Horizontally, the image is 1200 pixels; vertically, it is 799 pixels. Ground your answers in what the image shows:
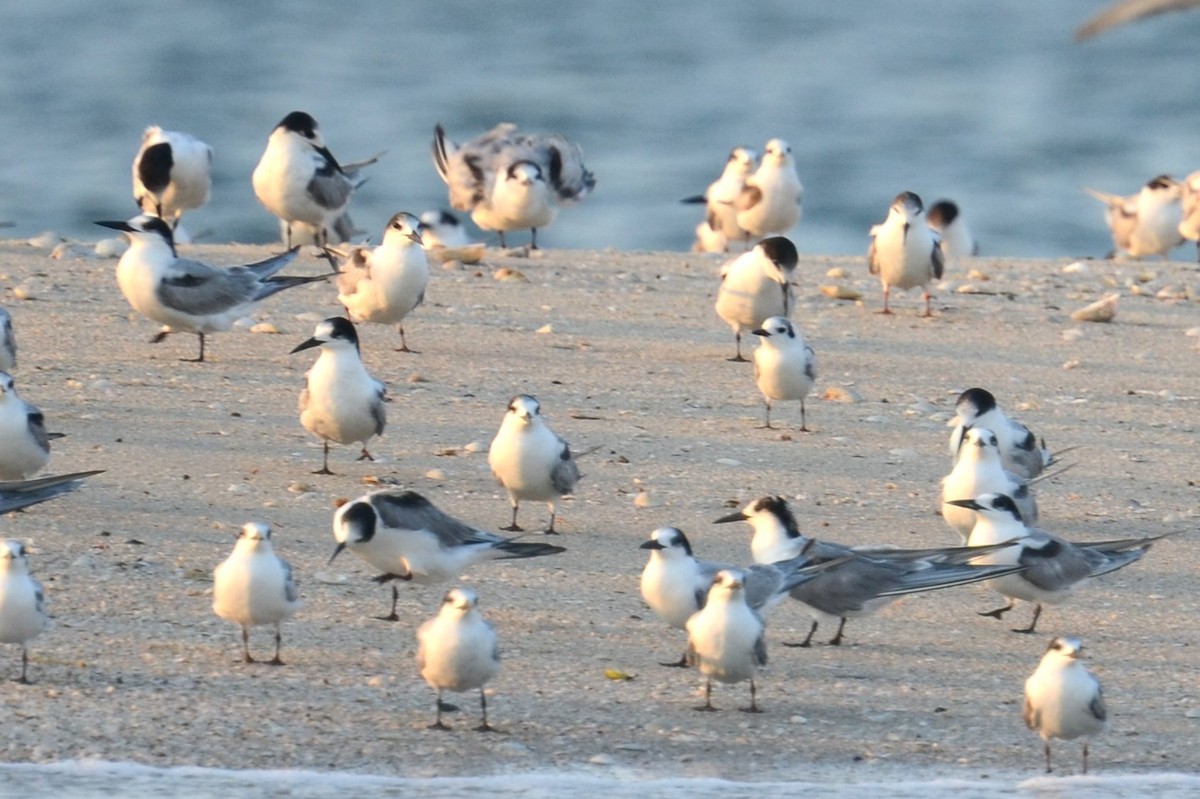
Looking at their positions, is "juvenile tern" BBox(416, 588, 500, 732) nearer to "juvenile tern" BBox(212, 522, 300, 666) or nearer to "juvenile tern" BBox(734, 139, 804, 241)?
"juvenile tern" BBox(212, 522, 300, 666)

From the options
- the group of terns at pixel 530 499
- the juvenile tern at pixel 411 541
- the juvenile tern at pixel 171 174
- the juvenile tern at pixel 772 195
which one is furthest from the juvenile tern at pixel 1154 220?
the juvenile tern at pixel 411 541

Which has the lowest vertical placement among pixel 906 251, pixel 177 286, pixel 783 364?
pixel 783 364

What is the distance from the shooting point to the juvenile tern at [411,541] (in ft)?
21.7

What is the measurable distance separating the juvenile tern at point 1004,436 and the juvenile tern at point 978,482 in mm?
382

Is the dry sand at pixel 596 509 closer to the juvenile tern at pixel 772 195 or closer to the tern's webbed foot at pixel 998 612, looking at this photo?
the tern's webbed foot at pixel 998 612

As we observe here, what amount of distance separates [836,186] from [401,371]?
41.0ft

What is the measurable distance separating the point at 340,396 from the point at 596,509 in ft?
3.02

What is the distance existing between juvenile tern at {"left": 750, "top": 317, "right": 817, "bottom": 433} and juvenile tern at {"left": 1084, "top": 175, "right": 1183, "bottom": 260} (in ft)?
22.6

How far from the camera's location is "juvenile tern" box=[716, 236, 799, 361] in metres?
9.81

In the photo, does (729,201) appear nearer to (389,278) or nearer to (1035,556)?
(389,278)

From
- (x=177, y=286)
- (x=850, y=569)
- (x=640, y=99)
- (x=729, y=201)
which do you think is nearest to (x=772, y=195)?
(x=729, y=201)

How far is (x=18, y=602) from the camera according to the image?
5.81 meters

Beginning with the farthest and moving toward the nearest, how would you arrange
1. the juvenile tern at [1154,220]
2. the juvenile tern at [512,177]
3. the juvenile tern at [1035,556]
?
the juvenile tern at [1154,220]
the juvenile tern at [512,177]
the juvenile tern at [1035,556]

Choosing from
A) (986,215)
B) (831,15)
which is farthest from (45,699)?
(831,15)
